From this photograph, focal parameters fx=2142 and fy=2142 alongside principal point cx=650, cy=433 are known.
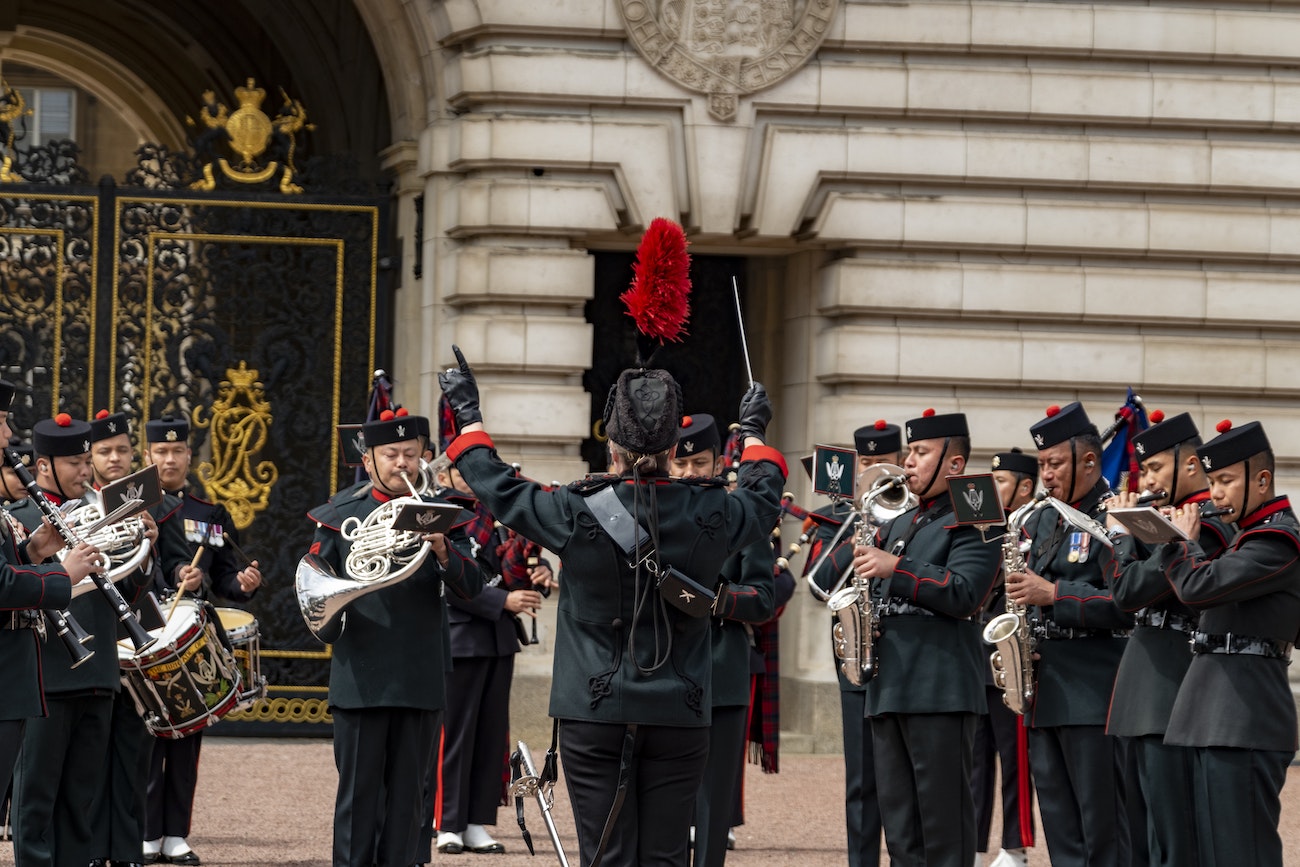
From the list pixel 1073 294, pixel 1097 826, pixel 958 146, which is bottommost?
pixel 1097 826

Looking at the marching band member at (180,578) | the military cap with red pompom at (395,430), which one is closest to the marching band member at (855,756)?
the military cap with red pompom at (395,430)

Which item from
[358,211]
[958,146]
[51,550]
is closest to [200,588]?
[51,550]

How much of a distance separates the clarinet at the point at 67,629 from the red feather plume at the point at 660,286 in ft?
8.03

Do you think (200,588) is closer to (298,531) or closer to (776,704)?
(776,704)

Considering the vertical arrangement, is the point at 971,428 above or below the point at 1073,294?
below

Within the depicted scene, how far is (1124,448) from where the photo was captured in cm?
916

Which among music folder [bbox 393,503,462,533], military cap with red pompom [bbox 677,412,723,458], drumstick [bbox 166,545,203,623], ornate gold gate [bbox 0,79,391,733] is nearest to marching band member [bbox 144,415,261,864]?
drumstick [bbox 166,545,203,623]

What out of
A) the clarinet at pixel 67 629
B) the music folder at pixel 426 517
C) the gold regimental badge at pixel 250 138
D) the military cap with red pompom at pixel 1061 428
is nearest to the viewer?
the music folder at pixel 426 517

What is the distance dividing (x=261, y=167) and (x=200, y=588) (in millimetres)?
5087

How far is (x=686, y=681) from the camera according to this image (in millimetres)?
6371

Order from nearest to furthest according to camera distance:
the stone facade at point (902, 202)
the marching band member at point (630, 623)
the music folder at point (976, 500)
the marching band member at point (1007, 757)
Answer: the marching band member at point (630, 623), the music folder at point (976, 500), the marching band member at point (1007, 757), the stone facade at point (902, 202)

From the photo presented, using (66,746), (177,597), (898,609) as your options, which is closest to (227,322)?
(177,597)

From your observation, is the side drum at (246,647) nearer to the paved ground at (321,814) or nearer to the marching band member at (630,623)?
the paved ground at (321,814)

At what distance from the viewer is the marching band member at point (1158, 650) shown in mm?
7543
